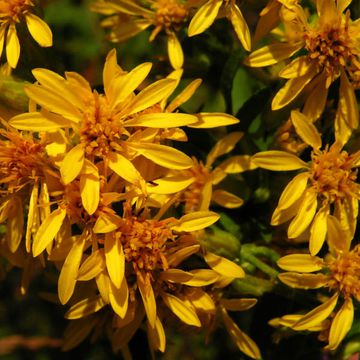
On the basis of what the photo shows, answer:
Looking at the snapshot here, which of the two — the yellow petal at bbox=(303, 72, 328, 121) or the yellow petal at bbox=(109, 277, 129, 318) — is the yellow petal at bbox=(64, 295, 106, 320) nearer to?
the yellow petal at bbox=(109, 277, 129, 318)

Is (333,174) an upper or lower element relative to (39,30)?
lower

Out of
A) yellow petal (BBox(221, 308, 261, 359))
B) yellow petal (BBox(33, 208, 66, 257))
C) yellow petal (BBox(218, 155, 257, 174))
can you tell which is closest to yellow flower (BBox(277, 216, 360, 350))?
yellow petal (BBox(221, 308, 261, 359))

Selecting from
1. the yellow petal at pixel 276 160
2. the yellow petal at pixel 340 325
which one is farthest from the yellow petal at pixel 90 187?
the yellow petal at pixel 340 325

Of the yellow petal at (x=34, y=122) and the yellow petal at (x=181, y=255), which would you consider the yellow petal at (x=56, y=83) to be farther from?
the yellow petal at (x=181, y=255)

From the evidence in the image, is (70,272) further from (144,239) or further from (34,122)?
(34,122)

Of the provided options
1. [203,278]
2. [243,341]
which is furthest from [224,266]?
[243,341]

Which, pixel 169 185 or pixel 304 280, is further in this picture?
pixel 304 280
